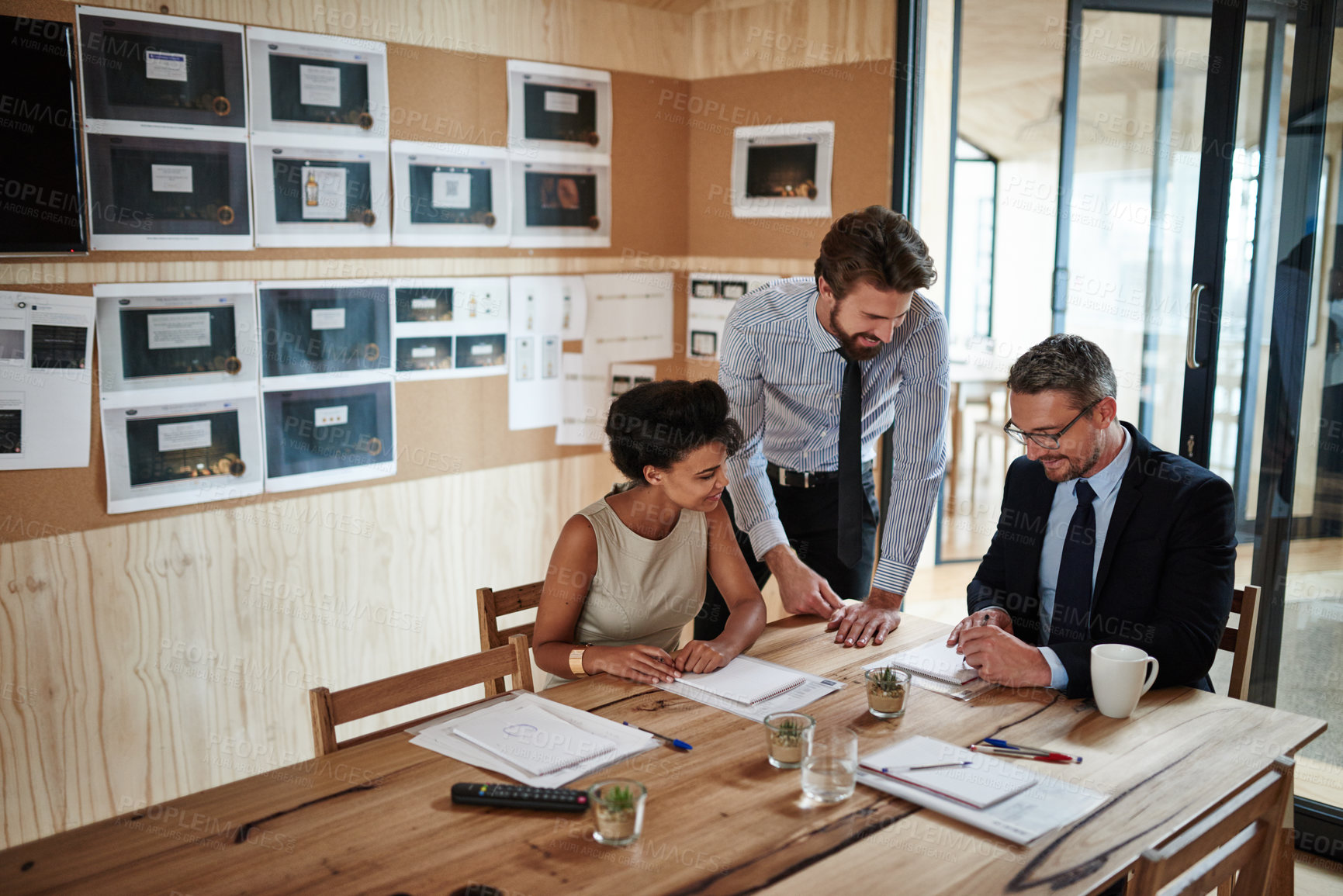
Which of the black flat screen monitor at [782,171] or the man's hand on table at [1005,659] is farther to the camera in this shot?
the black flat screen monitor at [782,171]

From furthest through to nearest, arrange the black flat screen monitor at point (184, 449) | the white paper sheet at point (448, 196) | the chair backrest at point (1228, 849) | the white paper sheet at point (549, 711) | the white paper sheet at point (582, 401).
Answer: the white paper sheet at point (582, 401) < the white paper sheet at point (448, 196) < the black flat screen monitor at point (184, 449) < the white paper sheet at point (549, 711) < the chair backrest at point (1228, 849)

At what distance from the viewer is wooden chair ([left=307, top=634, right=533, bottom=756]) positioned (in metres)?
1.56

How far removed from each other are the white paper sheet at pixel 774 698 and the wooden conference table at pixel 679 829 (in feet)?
0.15

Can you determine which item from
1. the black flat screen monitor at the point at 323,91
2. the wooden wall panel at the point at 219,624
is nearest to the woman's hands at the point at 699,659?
the wooden wall panel at the point at 219,624

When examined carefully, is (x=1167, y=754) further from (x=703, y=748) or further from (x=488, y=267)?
(x=488, y=267)

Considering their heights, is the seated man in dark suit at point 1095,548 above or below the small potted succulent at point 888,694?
above

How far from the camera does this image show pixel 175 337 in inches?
102

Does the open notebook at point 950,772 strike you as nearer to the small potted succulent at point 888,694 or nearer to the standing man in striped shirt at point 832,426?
the small potted succulent at point 888,694

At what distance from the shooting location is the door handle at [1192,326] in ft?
8.59

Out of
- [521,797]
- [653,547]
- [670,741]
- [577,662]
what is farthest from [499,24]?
[521,797]

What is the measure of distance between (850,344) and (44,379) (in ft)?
6.01

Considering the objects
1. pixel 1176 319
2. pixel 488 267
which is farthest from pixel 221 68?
pixel 1176 319

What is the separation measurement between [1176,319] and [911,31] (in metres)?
2.71

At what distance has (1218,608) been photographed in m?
1.79
